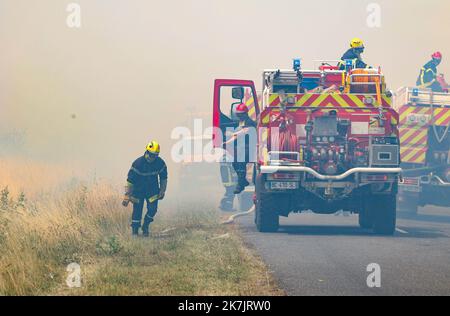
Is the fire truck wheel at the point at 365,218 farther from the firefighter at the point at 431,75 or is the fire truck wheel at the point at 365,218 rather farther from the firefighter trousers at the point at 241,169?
the firefighter at the point at 431,75

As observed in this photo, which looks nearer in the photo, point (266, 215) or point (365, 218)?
point (266, 215)

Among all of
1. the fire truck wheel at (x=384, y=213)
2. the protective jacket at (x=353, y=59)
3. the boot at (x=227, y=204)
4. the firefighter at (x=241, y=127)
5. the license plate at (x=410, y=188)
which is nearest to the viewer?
the fire truck wheel at (x=384, y=213)

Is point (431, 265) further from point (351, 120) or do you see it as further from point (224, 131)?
point (224, 131)

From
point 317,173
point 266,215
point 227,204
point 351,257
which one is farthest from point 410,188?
point 351,257

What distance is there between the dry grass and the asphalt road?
1.30 feet

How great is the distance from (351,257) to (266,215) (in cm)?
341

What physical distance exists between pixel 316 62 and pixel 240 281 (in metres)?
7.06

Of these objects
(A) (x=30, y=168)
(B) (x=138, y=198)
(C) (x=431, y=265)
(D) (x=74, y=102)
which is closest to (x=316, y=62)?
(B) (x=138, y=198)

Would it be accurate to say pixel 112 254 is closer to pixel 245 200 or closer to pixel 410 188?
pixel 410 188

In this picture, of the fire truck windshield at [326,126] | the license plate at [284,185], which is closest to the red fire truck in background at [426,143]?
the fire truck windshield at [326,126]

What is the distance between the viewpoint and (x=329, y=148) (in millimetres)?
14312

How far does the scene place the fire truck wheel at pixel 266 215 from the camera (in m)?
14.4

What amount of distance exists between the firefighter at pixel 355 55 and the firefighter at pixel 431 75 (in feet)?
19.7
